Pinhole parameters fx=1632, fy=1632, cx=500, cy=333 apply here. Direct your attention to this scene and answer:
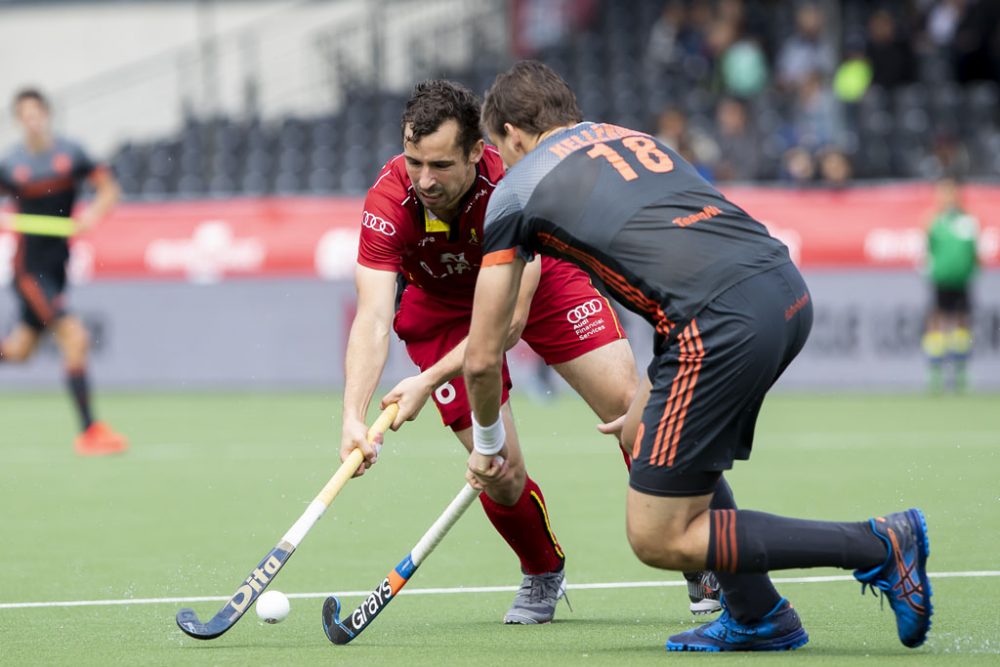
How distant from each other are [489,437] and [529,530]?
838mm

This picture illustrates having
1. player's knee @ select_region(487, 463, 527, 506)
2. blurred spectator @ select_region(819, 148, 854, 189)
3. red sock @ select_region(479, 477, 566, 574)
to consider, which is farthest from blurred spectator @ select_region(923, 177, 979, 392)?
player's knee @ select_region(487, 463, 527, 506)

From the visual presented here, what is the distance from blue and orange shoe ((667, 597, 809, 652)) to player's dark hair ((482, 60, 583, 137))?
1535 millimetres

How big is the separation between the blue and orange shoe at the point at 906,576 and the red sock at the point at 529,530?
1395 mm

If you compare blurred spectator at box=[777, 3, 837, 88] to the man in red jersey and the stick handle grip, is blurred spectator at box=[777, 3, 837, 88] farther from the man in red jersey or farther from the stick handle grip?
the stick handle grip

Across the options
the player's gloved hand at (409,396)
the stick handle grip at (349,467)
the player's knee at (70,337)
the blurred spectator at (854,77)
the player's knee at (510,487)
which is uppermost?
the player's gloved hand at (409,396)

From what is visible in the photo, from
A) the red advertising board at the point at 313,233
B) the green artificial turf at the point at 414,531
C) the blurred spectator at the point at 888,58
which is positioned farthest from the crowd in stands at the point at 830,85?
the green artificial turf at the point at 414,531

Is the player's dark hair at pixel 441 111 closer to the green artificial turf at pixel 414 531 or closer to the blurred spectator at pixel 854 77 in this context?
the green artificial turf at pixel 414 531

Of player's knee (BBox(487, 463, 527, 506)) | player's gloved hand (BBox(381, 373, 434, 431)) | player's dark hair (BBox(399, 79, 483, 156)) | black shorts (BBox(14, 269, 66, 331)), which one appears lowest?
black shorts (BBox(14, 269, 66, 331))

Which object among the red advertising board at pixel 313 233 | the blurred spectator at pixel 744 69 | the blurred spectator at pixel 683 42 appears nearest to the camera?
the red advertising board at pixel 313 233

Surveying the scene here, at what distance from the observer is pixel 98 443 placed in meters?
11.0

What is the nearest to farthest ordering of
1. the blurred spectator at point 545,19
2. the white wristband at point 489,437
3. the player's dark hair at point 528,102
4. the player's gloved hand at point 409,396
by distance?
the player's dark hair at point 528,102 < the white wristband at point 489,437 < the player's gloved hand at point 409,396 < the blurred spectator at point 545,19

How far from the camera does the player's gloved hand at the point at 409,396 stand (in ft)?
17.4

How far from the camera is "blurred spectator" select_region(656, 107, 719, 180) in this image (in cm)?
1452

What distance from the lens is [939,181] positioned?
48.3 ft
